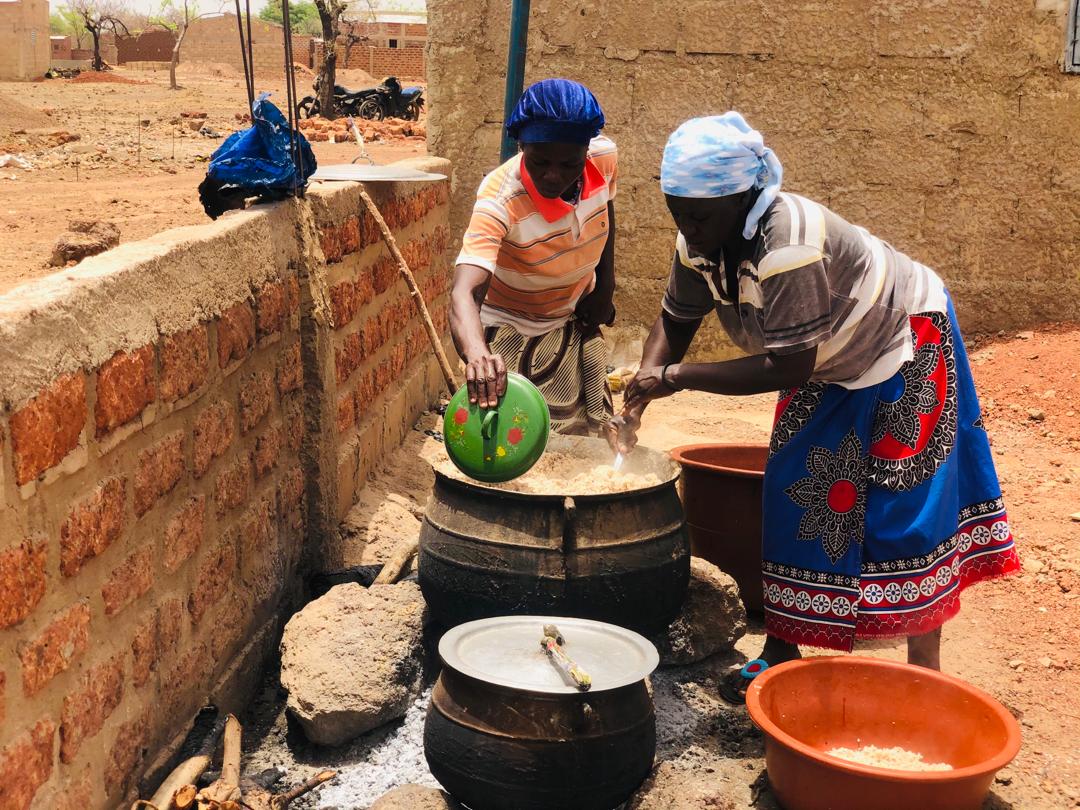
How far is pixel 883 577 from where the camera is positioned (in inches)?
129

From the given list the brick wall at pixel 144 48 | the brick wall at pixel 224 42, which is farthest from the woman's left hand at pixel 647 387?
the brick wall at pixel 144 48

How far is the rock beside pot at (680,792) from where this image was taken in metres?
2.96

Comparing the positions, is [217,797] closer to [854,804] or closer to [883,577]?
[854,804]

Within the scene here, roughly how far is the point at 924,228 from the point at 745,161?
460 centimetres

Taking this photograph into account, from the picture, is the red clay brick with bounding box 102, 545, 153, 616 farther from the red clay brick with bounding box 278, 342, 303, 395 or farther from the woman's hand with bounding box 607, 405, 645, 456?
the woman's hand with bounding box 607, 405, 645, 456

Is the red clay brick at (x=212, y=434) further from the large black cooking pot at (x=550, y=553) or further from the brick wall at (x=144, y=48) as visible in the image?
the brick wall at (x=144, y=48)

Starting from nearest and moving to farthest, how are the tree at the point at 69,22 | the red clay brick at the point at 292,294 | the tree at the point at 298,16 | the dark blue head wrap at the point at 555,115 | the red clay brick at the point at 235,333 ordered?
the red clay brick at the point at 235,333 → the dark blue head wrap at the point at 555,115 → the red clay brick at the point at 292,294 → the tree at the point at 298,16 → the tree at the point at 69,22

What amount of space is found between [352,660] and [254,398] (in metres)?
0.88

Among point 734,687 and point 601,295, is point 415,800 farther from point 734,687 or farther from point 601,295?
point 601,295

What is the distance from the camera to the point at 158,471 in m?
2.93

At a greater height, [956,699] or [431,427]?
[956,699]

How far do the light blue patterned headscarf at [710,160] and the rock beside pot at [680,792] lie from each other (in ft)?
4.86

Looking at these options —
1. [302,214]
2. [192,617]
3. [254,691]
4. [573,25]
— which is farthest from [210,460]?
[573,25]

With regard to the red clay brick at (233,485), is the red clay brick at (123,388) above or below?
above
